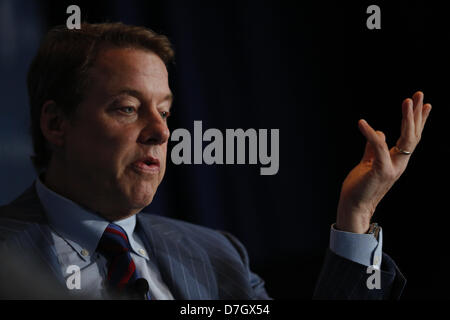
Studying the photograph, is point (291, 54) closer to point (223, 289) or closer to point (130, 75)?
point (130, 75)

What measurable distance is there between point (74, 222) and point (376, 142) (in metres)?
0.83

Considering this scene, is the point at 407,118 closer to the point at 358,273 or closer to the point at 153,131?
the point at 358,273

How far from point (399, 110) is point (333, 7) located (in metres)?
0.51

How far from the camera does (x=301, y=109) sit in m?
2.01

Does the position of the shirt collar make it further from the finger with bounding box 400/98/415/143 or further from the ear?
the finger with bounding box 400/98/415/143

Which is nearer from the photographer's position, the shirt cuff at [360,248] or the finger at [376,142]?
the finger at [376,142]

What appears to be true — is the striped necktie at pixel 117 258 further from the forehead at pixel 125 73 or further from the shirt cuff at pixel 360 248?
the shirt cuff at pixel 360 248

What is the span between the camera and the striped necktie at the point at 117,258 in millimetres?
1228

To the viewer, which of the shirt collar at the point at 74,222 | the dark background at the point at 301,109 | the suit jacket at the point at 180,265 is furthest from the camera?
the dark background at the point at 301,109

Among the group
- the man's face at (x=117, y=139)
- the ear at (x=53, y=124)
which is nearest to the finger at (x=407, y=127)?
the man's face at (x=117, y=139)

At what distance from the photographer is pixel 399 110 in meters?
1.92

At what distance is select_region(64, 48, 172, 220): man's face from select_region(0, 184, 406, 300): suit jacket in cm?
16

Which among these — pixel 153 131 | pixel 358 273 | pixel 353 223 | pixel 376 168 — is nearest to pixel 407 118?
pixel 376 168

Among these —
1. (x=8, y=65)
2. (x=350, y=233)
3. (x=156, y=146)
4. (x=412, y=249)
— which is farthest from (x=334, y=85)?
(x=8, y=65)
